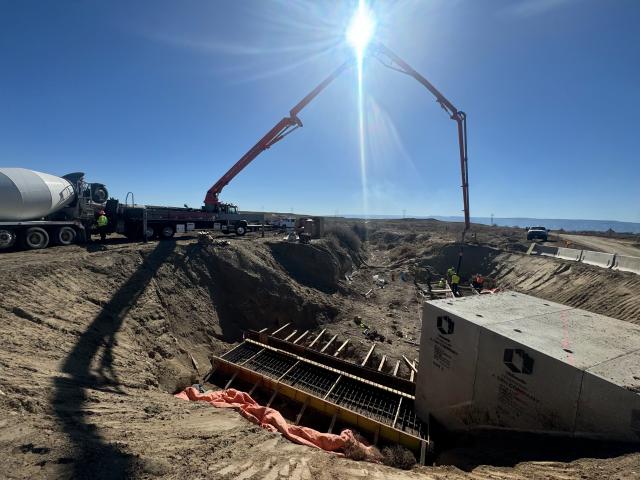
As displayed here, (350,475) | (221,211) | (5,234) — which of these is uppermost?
(221,211)

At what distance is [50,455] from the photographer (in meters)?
3.62

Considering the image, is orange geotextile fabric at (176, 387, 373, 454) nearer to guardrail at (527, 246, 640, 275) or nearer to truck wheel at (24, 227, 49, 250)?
truck wheel at (24, 227, 49, 250)

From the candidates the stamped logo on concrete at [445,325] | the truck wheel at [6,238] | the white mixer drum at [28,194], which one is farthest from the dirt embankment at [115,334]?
the stamped logo on concrete at [445,325]

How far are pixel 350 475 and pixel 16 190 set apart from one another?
16665 millimetres

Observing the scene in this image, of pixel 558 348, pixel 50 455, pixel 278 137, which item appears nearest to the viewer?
pixel 50 455

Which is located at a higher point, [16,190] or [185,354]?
[16,190]

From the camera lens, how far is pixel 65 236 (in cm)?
1543

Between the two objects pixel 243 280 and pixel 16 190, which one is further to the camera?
pixel 243 280

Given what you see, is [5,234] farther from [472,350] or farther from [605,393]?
[605,393]

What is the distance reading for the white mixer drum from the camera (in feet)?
43.2

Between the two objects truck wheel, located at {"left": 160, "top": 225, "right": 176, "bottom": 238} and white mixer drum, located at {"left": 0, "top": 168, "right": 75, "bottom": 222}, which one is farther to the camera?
truck wheel, located at {"left": 160, "top": 225, "right": 176, "bottom": 238}

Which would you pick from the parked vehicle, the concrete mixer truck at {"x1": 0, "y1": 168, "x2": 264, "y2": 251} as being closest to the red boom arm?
the concrete mixer truck at {"x1": 0, "y1": 168, "x2": 264, "y2": 251}

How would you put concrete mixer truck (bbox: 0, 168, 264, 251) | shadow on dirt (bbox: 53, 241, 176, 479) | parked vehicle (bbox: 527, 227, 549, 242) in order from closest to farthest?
1. shadow on dirt (bbox: 53, 241, 176, 479)
2. concrete mixer truck (bbox: 0, 168, 264, 251)
3. parked vehicle (bbox: 527, 227, 549, 242)

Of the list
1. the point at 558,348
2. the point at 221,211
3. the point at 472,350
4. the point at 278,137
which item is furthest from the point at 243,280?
the point at 558,348
